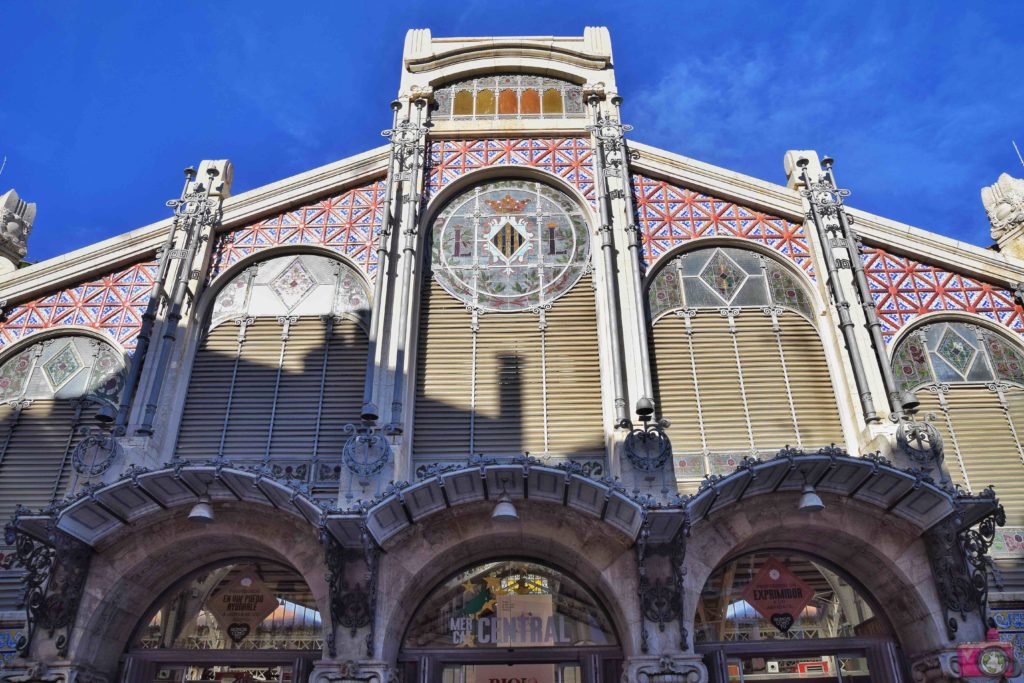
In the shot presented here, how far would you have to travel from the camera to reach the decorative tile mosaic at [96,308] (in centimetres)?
1427

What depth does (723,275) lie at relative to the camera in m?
14.5

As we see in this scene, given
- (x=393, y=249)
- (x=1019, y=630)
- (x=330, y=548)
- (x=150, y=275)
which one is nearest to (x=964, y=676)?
(x=1019, y=630)

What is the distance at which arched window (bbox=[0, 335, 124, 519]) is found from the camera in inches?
503

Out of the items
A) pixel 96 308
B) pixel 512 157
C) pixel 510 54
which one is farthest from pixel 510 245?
pixel 96 308

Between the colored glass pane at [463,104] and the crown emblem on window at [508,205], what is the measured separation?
8.23 ft

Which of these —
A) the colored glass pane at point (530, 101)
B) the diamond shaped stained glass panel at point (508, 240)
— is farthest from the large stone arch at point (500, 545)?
the colored glass pane at point (530, 101)

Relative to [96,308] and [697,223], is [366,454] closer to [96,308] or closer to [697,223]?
[96,308]

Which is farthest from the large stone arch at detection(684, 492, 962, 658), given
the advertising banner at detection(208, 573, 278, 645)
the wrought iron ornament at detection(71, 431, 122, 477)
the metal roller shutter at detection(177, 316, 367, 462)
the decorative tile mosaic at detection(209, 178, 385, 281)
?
the wrought iron ornament at detection(71, 431, 122, 477)

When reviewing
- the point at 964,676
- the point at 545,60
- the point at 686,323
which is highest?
the point at 545,60

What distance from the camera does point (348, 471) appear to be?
10.9 metres

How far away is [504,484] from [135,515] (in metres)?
5.25

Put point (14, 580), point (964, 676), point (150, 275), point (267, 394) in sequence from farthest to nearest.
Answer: point (150, 275)
point (267, 394)
point (14, 580)
point (964, 676)

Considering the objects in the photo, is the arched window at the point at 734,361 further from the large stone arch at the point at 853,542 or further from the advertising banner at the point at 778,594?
the advertising banner at the point at 778,594

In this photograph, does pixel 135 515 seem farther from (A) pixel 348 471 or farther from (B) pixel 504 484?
(B) pixel 504 484
